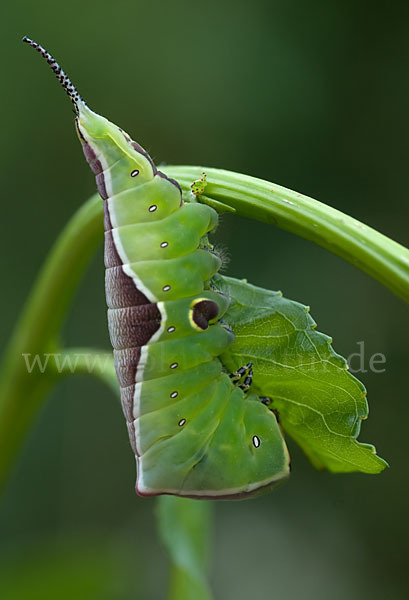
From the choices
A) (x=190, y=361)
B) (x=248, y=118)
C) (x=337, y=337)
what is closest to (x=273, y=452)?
(x=190, y=361)

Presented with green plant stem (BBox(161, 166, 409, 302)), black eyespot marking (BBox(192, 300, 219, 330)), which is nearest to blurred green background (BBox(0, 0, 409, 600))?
black eyespot marking (BBox(192, 300, 219, 330))

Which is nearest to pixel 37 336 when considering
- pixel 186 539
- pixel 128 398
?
pixel 128 398

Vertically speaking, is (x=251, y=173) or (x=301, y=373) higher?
(x=251, y=173)

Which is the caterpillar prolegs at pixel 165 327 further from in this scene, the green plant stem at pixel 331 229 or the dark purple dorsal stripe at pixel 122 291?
the green plant stem at pixel 331 229

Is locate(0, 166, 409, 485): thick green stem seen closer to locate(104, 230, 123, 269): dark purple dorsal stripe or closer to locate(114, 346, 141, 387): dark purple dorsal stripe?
locate(104, 230, 123, 269): dark purple dorsal stripe

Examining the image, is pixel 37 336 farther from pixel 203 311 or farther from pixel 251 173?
pixel 251 173

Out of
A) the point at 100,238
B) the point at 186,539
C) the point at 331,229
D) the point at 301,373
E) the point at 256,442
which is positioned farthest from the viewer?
the point at 186,539
